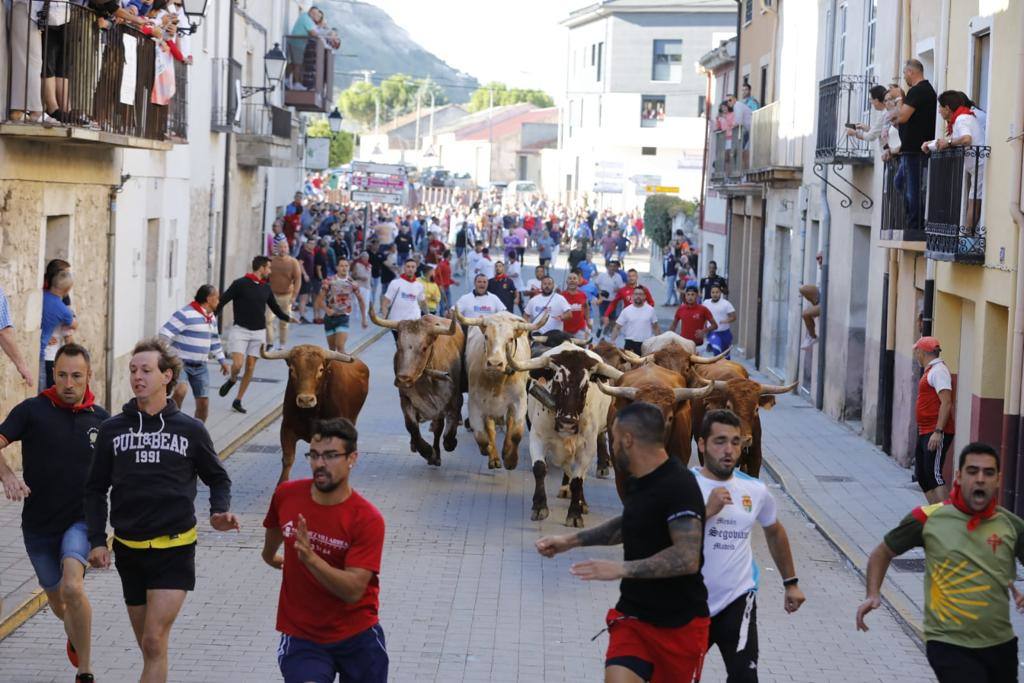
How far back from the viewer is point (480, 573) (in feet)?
39.3

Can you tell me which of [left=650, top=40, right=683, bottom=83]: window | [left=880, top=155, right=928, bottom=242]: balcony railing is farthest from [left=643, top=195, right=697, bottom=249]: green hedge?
[left=880, top=155, right=928, bottom=242]: balcony railing

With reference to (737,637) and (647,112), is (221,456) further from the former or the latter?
(647,112)

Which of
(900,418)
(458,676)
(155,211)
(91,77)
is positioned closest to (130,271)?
(155,211)

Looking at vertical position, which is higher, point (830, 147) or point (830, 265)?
point (830, 147)

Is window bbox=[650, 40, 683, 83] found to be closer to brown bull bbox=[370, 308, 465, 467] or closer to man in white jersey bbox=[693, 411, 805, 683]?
brown bull bbox=[370, 308, 465, 467]

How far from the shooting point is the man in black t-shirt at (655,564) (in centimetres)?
637

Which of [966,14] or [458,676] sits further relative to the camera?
[966,14]

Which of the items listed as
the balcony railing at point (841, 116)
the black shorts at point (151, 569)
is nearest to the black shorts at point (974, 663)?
the black shorts at point (151, 569)

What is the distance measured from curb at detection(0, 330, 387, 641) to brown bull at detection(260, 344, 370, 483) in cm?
72

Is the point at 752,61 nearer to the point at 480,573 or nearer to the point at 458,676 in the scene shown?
the point at 480,573

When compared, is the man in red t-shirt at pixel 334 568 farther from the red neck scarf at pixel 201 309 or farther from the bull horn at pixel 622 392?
the red neck scarf at pixel 201 309

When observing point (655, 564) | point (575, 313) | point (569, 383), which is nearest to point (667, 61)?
point (575, 313)

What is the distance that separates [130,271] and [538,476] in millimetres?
8159

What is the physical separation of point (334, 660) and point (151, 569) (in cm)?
136
